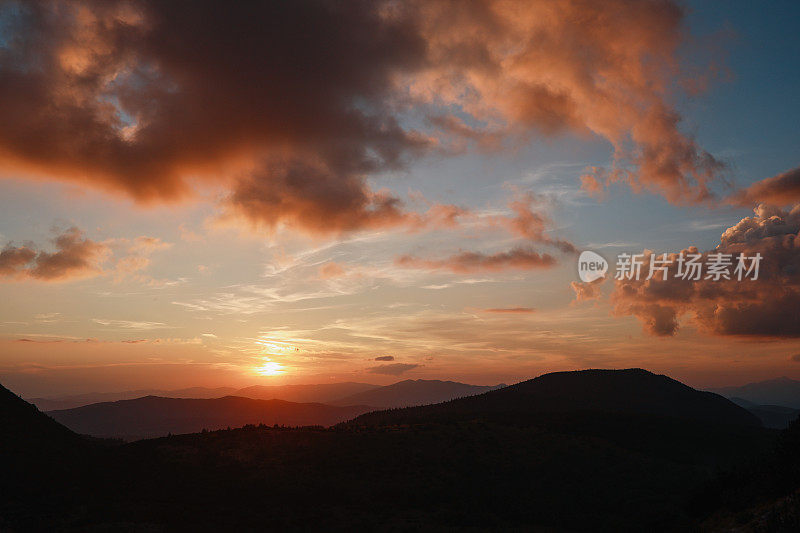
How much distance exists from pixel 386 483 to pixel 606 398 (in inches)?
3765

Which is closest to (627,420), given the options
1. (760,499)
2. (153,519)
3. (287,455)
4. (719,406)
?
(287,455)

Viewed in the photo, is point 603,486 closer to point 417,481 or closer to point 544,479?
Answer: point 544,479

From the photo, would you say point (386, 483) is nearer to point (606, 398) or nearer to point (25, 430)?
point (25, 430)

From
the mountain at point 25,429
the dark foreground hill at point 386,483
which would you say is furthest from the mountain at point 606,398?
the mountain at point 25,429

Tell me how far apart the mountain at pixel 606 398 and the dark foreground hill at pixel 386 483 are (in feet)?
152

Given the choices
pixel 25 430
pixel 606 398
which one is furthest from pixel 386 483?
pixel 606 398

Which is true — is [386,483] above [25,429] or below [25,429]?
below

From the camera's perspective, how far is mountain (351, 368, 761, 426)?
104438 millimetres

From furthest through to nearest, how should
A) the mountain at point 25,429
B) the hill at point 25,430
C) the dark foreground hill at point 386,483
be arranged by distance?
the mountain at point 25,429
the hill at point 25,430
the dark foreground hill at point 386,483

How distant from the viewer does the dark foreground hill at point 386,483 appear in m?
27.9

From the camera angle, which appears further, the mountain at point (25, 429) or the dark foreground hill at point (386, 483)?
the mountain at point (25, 429)

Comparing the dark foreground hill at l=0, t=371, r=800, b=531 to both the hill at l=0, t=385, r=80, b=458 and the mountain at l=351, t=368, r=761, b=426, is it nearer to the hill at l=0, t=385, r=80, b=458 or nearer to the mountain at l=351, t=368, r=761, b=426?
the hill at l=0, t=385, r=80, b=458

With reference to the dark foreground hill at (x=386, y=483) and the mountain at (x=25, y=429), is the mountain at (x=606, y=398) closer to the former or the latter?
the dark foreground hill at (x=386, y=483)

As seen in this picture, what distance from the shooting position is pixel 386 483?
37312 millimetres
